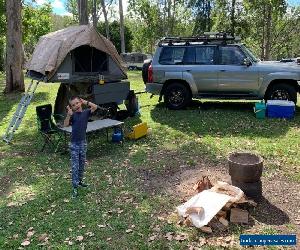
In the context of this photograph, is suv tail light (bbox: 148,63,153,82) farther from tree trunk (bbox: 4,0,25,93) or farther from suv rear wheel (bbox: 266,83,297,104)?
tree trunk (bbox: 4,0,25,93)

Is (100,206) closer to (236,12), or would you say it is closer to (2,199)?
(2,199)

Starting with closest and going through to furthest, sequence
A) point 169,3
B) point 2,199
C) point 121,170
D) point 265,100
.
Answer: point 2,199 < point 121,170 < point 265,100 < point 169,3

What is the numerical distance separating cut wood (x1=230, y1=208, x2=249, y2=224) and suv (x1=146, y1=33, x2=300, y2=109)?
7.34 m

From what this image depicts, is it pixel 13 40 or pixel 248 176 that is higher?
pixel 13 40

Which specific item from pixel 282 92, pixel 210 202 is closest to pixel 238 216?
pixel 210 202

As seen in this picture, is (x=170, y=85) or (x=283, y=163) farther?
(x=170, y=85)

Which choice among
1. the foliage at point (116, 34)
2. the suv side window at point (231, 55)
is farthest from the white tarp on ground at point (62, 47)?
the foliage at point (116, 34)

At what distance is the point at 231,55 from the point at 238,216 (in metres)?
7.85

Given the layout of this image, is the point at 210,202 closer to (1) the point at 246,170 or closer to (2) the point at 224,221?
(2) the point at 224,221

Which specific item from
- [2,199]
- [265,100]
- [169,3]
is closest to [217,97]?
[265,100]

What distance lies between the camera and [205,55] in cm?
1308

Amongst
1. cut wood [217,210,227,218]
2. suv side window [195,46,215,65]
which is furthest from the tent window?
cut wood [217,210,227,218]

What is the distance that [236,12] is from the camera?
112ft

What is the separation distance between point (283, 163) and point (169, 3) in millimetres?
44564
